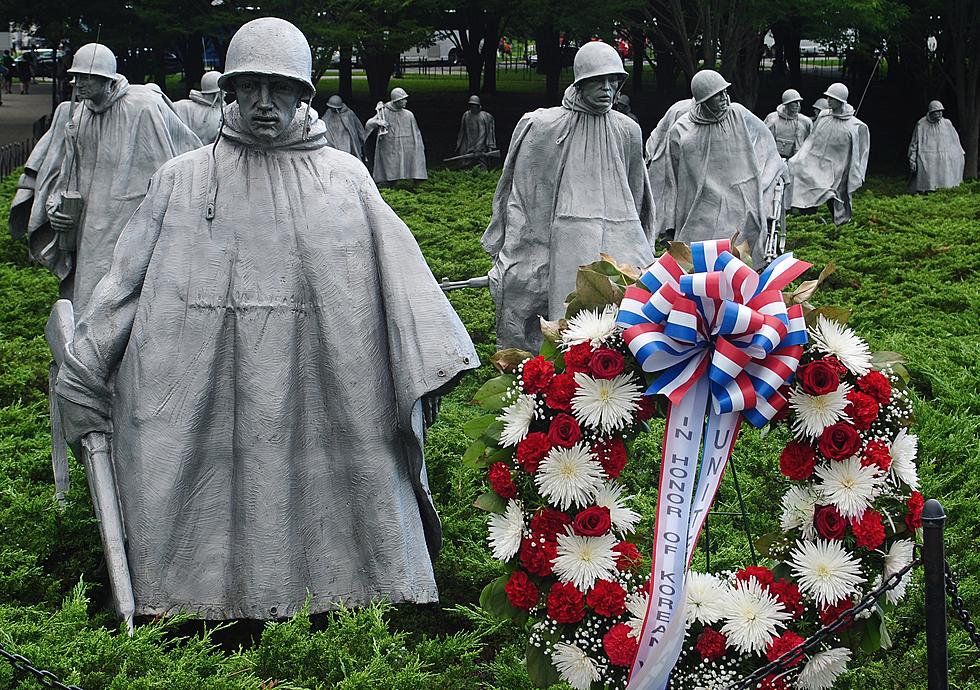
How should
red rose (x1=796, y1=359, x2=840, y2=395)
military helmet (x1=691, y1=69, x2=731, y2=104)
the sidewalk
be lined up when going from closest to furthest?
red rose (x1=796, y1=359, x2=840, y2=395)
military helmet (x1=691, y1=69, x2=731, y2=104)
the sidewalk

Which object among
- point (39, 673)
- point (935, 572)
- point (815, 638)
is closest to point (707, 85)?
point (815, 638)

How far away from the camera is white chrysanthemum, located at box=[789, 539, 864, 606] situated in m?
4.61

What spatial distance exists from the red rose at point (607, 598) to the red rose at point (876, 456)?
0.87 m

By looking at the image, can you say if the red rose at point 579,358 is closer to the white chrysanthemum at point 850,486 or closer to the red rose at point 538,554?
the red rose at point 538,554

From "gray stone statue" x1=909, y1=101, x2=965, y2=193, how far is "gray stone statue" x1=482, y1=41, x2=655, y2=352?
68.0ft

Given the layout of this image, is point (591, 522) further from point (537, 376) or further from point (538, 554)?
point (537, 376)

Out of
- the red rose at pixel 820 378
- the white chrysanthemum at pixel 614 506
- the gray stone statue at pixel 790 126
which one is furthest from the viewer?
the gray stone statue at pixel 790 126

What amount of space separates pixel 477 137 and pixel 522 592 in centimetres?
2779

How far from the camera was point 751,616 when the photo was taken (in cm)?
466

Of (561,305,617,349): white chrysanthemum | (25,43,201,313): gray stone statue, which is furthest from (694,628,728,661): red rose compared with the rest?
(25,43,201,313): gray stone statue

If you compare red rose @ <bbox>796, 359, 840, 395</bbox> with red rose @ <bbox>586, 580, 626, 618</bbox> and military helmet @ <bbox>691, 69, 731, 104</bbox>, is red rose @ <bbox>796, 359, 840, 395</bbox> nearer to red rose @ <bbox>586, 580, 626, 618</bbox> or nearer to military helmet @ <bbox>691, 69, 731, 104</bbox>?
red rose @ <bbox>586, 580, 626, 618</bbox>

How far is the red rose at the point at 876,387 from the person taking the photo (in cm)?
463

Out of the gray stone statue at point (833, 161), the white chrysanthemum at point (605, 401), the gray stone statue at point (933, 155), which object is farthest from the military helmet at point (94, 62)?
the gray stone statue at point (933, 155)

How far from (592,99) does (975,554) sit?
379cm
